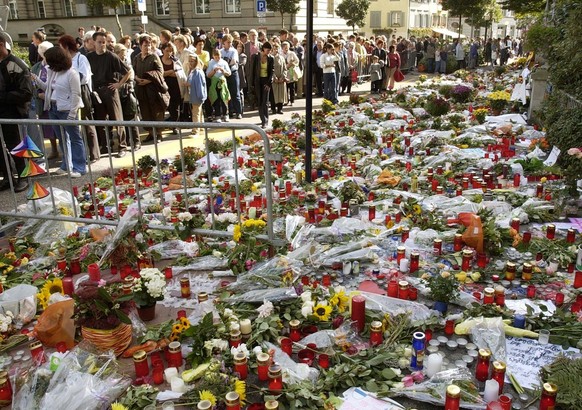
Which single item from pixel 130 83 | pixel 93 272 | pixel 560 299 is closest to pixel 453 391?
pixel 560 299

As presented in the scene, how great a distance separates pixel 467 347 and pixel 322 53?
13.1 metres

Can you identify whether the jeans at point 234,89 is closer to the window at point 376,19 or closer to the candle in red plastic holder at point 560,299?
the candle in red plastic holder at point 560,299

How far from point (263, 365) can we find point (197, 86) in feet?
26.1

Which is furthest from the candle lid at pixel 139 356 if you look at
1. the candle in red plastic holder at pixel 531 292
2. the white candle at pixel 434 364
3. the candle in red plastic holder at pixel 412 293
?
the candle in red plastic holder at pixel 531 292

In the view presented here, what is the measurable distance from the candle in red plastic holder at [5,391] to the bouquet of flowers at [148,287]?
93 cm

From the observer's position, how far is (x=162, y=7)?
39219mm

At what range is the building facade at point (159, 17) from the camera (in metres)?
36.2

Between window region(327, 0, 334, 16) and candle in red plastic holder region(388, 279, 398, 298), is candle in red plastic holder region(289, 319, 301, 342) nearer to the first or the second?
candle in red plastic holder region(388, 279, 398, 298)

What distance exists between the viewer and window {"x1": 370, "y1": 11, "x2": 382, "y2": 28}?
5653cm

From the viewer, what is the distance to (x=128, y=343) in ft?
11.5

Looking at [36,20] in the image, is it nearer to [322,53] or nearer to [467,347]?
[322,53]

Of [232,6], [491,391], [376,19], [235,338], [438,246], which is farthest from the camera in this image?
[376,19]

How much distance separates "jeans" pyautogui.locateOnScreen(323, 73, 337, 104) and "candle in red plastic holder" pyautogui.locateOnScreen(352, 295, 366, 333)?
38.8 ft

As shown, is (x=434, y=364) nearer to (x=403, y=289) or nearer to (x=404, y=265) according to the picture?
(x=403, y=289)
